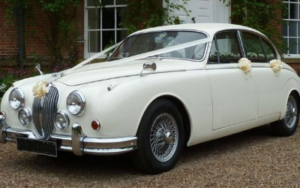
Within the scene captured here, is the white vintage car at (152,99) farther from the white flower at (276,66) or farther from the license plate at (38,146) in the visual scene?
the white flower at (276,66)

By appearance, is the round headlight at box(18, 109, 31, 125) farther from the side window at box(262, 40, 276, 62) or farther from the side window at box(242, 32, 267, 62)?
the side window at box(262, 40, 276, 62)

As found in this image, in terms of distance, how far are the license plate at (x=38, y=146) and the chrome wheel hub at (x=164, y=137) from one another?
0.96 m

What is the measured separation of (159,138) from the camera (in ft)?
16.6

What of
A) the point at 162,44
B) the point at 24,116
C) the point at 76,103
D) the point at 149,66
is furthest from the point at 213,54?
the point at 24,116

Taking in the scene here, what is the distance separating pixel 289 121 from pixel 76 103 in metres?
3.87

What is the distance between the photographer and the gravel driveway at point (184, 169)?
4.79 m

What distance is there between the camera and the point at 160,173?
5.07m

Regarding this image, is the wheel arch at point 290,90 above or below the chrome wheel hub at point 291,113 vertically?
above

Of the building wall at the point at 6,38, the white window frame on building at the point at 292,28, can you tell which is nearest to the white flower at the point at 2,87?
the building wall at the point at 6,38

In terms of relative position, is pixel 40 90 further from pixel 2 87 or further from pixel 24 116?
pixel 2 87

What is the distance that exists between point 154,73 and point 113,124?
798 millimetres

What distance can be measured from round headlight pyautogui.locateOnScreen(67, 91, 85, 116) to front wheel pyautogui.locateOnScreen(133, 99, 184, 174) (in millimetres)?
593

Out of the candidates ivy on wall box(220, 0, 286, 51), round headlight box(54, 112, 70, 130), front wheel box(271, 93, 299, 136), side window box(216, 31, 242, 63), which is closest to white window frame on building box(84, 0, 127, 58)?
ivy on wall box(220, 0, 286, 51)

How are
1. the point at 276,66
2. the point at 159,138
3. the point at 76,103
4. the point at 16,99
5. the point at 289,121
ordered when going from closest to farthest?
the point at 76,103 < the point at 159,138 < the point at 16,99 < the point at 276,66 < the point at 289,121
